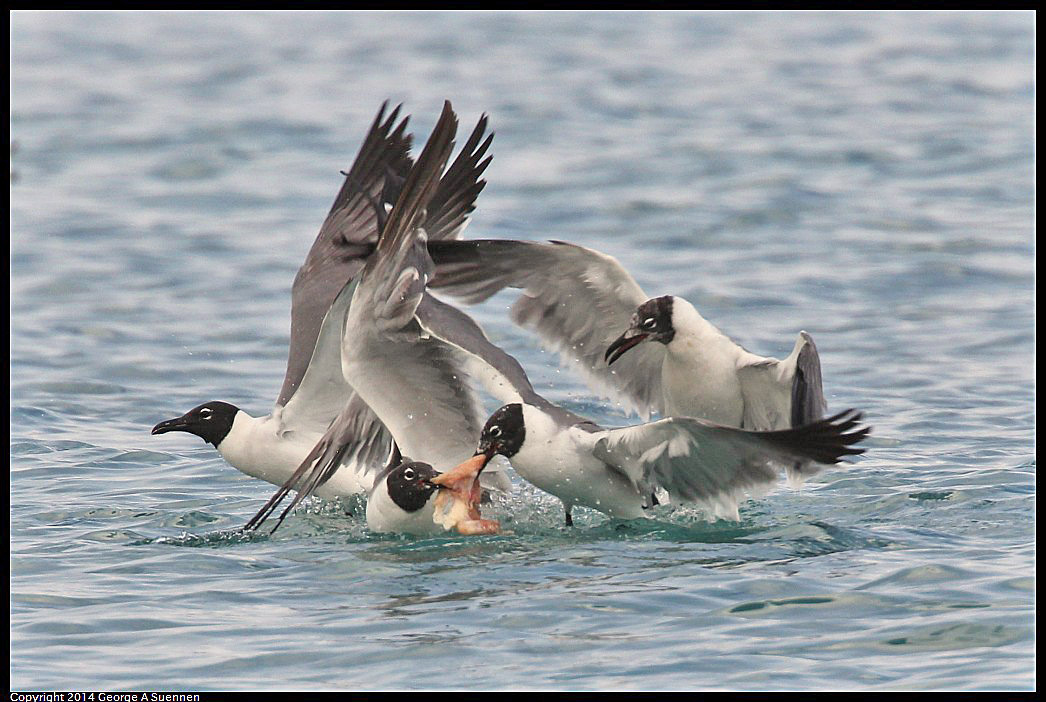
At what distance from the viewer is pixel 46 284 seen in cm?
1533

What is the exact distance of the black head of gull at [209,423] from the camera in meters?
9.46

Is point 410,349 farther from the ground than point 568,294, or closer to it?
closer to it

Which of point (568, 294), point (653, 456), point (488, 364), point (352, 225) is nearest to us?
point (653, 456)

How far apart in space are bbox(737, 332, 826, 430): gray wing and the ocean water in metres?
0.54

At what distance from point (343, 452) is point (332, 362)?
0.62 m

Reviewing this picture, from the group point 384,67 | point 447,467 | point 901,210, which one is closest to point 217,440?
point 447,467

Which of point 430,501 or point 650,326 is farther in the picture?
point 650,326

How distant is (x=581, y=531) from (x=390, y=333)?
143 centimetres

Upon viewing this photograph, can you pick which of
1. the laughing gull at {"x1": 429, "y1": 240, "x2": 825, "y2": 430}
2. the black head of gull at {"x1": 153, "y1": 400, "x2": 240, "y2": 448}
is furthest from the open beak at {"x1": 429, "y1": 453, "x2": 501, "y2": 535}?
the black head of gull at {"x1": 153, "y1": 400, "x2": 240, "y2": 448}

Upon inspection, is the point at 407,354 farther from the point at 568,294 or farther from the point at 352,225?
the point at 352,225

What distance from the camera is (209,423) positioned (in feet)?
31.1

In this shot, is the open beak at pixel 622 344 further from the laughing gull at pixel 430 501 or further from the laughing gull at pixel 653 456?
the laughing gull at pixel 430 501

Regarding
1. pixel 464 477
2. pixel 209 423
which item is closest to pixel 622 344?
pixel 464 477

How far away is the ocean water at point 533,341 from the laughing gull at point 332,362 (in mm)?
304
